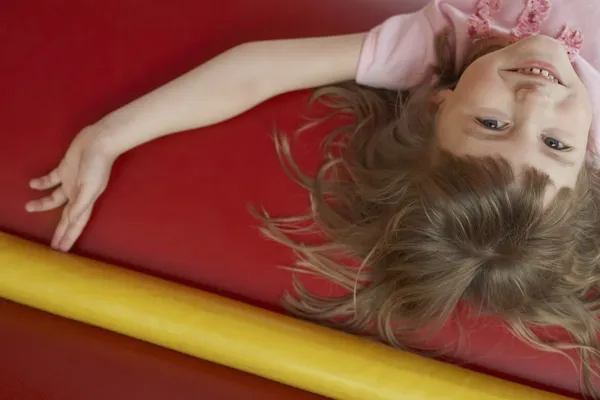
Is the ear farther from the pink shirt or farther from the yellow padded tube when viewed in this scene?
the yellow padded tube

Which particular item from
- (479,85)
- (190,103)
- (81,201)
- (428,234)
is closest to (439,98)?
(479,85)

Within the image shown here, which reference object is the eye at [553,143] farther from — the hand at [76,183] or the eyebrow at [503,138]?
the hand at [76,183]

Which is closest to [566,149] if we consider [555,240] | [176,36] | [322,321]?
[555,240]

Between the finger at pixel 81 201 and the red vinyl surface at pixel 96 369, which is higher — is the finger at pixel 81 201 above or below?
above

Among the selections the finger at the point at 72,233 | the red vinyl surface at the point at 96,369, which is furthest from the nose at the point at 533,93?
the finger at the point at 72,233

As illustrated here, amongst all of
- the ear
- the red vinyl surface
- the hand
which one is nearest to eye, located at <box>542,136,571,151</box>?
the ear

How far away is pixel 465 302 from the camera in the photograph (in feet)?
2.81

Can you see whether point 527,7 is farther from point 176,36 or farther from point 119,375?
point 119,375

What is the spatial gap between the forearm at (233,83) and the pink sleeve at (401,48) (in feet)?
0.06

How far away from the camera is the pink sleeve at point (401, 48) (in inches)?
35.5

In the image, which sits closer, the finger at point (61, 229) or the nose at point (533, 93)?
the nose at point (533, 93)

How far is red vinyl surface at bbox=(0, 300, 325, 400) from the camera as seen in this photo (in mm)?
812

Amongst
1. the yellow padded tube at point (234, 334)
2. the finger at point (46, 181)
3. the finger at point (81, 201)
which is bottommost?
the yellow padded tube at point (234, 334)

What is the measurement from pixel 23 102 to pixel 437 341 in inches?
23.7
